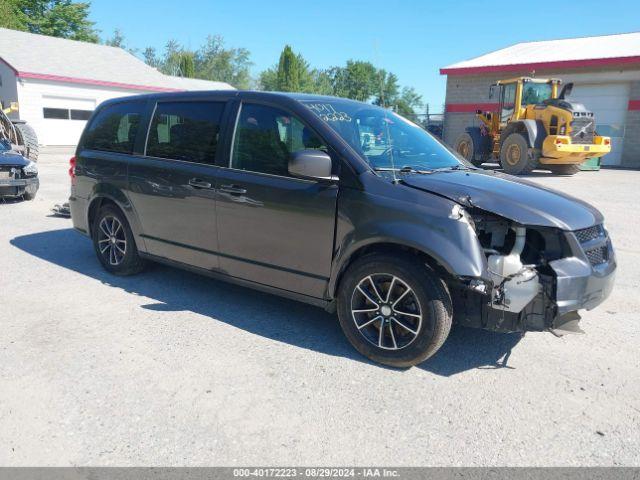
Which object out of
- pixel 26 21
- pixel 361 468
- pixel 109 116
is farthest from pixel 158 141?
pixel 26 21

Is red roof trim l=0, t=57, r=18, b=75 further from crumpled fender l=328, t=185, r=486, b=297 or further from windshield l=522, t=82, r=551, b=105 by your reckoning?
crumpled fender l=328, t=185, r=486, b=297

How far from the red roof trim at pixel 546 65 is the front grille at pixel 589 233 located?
2157 cm

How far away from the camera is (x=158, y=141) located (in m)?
4.99

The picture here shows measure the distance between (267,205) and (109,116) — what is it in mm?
2706

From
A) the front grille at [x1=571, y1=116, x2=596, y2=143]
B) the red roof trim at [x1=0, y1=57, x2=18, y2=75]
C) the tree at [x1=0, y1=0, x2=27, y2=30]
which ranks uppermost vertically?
the tree at [x1=0, y1=0, x2=27, y2=30]

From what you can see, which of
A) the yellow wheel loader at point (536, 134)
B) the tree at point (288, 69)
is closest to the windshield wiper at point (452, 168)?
the yellow wheel loader at point (536, 134)

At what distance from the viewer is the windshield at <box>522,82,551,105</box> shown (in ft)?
56.5

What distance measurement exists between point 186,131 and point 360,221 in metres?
2.10

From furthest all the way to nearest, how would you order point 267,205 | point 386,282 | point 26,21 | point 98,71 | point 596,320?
point 26,21, point 98,71, point 596,320, point 267,205, point 386,282

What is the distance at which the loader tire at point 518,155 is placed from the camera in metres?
15.7

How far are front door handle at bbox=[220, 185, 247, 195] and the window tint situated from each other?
17 cm

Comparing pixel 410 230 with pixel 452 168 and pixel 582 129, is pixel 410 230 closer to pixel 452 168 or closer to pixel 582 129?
pixel 452 168

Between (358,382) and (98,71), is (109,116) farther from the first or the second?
(98,71)

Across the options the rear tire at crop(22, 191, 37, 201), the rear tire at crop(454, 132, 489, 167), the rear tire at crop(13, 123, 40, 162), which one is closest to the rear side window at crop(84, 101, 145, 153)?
the rear tire at crop(22, 191, 37, 201)
